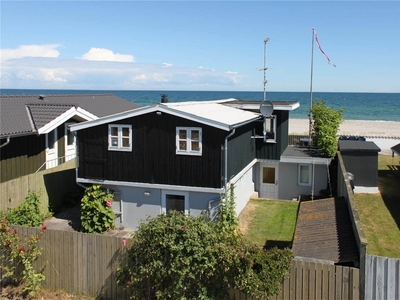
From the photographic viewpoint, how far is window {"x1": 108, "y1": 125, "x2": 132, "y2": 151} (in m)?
16.3

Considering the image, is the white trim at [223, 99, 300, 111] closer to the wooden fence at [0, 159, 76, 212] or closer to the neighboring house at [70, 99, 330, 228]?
the neighboring house at [70, 99, 330, 228]

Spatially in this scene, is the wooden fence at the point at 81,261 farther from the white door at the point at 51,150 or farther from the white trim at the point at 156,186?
the white door at the point at 51,150

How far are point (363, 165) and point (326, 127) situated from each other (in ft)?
9.08

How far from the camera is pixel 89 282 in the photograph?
10.3 m

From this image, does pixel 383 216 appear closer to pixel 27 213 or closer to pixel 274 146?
pixel 274 146

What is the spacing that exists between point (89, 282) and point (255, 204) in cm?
1167

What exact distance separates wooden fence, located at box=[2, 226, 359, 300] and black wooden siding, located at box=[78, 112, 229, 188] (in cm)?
607

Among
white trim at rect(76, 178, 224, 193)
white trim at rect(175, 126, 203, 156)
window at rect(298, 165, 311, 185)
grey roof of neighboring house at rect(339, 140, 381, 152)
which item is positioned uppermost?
white trim at rect(175, 126, 203, 156)

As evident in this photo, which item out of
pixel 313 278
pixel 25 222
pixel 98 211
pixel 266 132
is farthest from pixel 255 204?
pixel 313 278

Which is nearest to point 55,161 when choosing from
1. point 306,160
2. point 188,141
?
point 188,141

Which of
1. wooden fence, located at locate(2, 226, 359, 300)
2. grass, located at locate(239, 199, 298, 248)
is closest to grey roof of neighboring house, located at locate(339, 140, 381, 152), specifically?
grass, located at locate(239, 199, 298, 248)

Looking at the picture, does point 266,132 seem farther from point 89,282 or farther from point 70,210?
point 89,282

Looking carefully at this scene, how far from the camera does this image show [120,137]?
16.4 m

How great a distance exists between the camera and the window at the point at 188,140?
15469 mm
